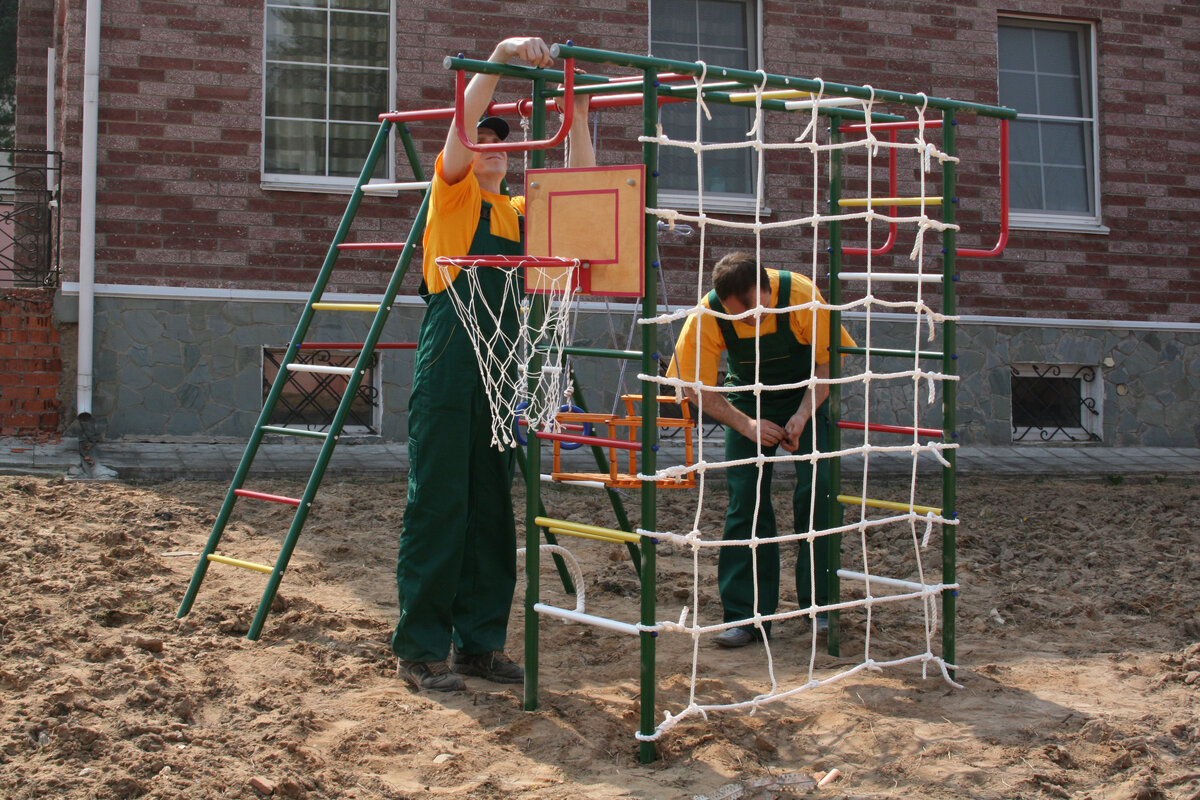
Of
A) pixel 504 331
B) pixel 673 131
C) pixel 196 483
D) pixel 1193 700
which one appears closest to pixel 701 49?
pixel 673 131

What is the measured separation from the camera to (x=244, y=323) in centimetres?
866

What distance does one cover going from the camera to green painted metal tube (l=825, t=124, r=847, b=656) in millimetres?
4434

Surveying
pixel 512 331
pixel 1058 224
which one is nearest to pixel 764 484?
pixel 512 331

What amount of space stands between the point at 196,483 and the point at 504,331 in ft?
14.0

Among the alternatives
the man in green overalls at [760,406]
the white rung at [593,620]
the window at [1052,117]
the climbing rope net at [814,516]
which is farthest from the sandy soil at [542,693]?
the window at [1052,117]

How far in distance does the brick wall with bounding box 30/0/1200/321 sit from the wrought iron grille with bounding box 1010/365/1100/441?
603 millimetres

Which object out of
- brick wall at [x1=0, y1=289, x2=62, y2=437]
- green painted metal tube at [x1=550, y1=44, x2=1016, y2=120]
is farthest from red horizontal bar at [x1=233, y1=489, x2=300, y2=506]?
brick wall at [x1=0, y1=289, x2=62, y2=437]

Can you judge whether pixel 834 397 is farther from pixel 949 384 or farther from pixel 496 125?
pixel 496 125

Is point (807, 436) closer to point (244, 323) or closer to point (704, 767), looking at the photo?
point (704, 767)

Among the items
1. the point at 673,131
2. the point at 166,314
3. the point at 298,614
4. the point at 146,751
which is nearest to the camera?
the point at 146,751

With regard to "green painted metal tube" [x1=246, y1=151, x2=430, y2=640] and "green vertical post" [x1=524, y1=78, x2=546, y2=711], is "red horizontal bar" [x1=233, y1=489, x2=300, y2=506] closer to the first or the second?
"green painted metal tube" [x1=246, y1=151, x2=430, y2=640]

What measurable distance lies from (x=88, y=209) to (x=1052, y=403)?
8790mm

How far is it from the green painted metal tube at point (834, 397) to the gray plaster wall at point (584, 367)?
2.66 metres

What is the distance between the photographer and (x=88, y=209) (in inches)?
324
